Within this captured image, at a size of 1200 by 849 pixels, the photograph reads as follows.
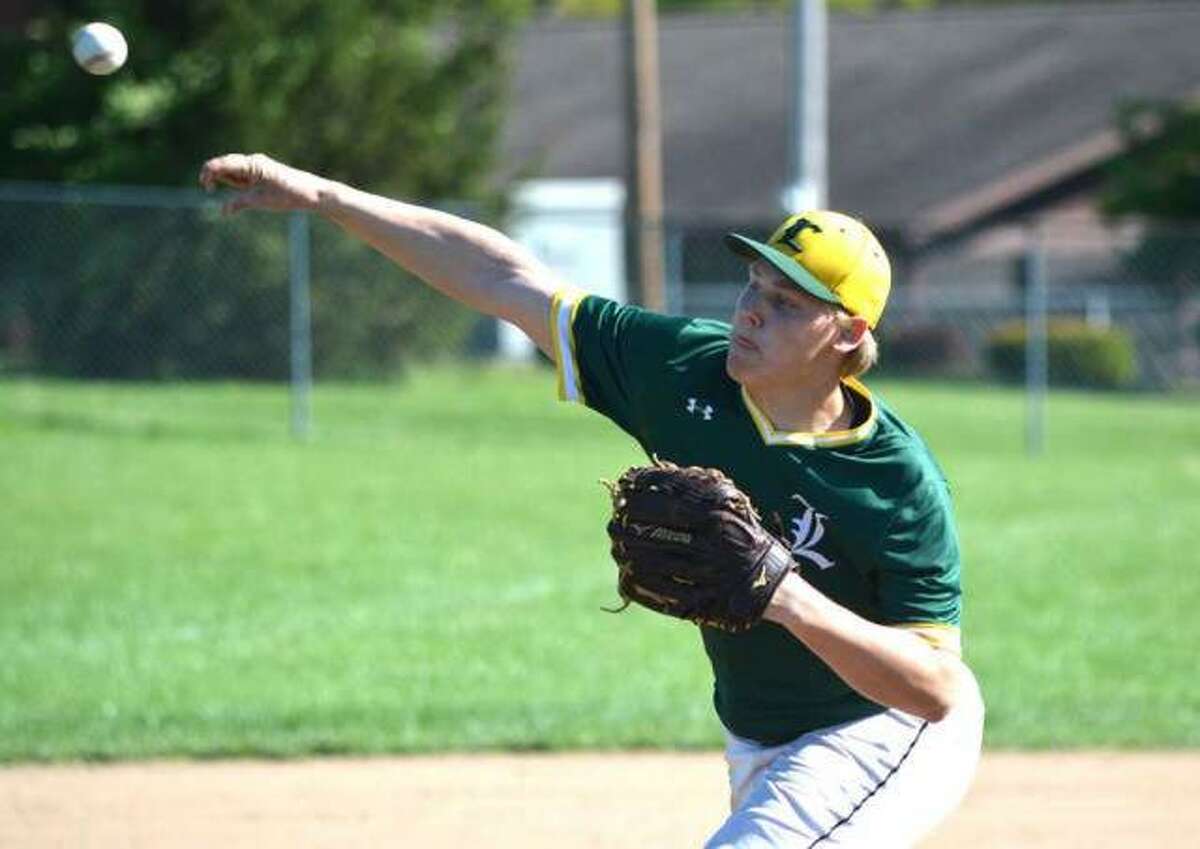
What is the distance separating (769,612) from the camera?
3.90 m

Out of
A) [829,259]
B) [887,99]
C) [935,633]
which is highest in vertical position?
[829,259]

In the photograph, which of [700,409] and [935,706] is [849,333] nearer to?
[700,409]

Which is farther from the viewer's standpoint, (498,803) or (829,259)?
(498,803)

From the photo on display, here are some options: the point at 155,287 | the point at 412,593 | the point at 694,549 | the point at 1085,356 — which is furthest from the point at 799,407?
the point at 1085,356

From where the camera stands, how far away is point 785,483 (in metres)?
4.46

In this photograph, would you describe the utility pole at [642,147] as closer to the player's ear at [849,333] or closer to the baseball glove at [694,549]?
the player's ear at [849,333]

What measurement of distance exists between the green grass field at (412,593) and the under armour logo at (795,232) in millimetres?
4239

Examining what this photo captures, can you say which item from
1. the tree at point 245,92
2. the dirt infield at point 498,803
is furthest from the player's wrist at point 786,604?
the tree at point 245,92

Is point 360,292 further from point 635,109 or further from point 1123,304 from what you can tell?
point 1123,304

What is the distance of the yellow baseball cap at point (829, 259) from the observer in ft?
14.5

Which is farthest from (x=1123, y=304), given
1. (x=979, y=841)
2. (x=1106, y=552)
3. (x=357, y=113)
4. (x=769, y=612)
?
(x=769, y=612)

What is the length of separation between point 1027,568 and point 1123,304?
52.4ft

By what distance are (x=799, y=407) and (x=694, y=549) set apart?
0.71 meters

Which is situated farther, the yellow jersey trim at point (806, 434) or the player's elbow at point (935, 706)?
the yellow jersey trim at point (806, 434)
